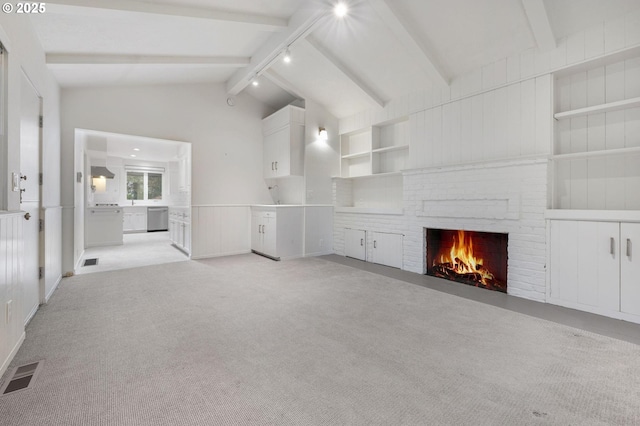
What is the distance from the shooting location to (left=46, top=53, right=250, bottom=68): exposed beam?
3445 mm

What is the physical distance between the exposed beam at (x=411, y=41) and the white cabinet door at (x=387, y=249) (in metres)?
2.40

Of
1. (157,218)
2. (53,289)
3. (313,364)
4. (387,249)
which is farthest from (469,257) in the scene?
(157,218)

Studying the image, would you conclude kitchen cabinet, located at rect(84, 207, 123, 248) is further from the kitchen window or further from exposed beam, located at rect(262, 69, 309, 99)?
exposed beam, located at rect(262, 69, 309, 99)

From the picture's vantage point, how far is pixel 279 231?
5.40 meters

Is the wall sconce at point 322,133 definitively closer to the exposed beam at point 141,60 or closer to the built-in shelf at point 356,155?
the built-in shelf at point 356,155

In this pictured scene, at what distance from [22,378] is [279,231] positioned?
3851mm

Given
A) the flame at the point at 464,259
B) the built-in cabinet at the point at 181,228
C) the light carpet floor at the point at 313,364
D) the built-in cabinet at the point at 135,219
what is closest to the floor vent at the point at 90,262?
the built-in cabinet at the point at 181,228

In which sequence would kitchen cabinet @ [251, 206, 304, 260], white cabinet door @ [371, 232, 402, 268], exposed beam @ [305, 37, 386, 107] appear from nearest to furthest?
exposed beam @ [305, 37, 386, 107] < white cabinet door @ [371, 232, 402, 268] < kitchen cabinet @ [251, 206, 304, 260]

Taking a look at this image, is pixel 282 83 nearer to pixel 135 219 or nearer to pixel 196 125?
pixel 196 125

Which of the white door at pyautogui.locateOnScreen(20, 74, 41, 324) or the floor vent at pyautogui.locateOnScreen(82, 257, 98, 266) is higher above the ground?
the white door at pyautogui.locateOnScreen(20, 74, 41, 324)

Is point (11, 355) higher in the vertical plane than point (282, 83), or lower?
lower

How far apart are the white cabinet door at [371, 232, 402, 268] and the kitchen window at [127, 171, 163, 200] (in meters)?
8.93

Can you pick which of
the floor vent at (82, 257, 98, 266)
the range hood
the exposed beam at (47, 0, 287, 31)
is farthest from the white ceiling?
the range hood

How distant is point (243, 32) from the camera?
154 inches
